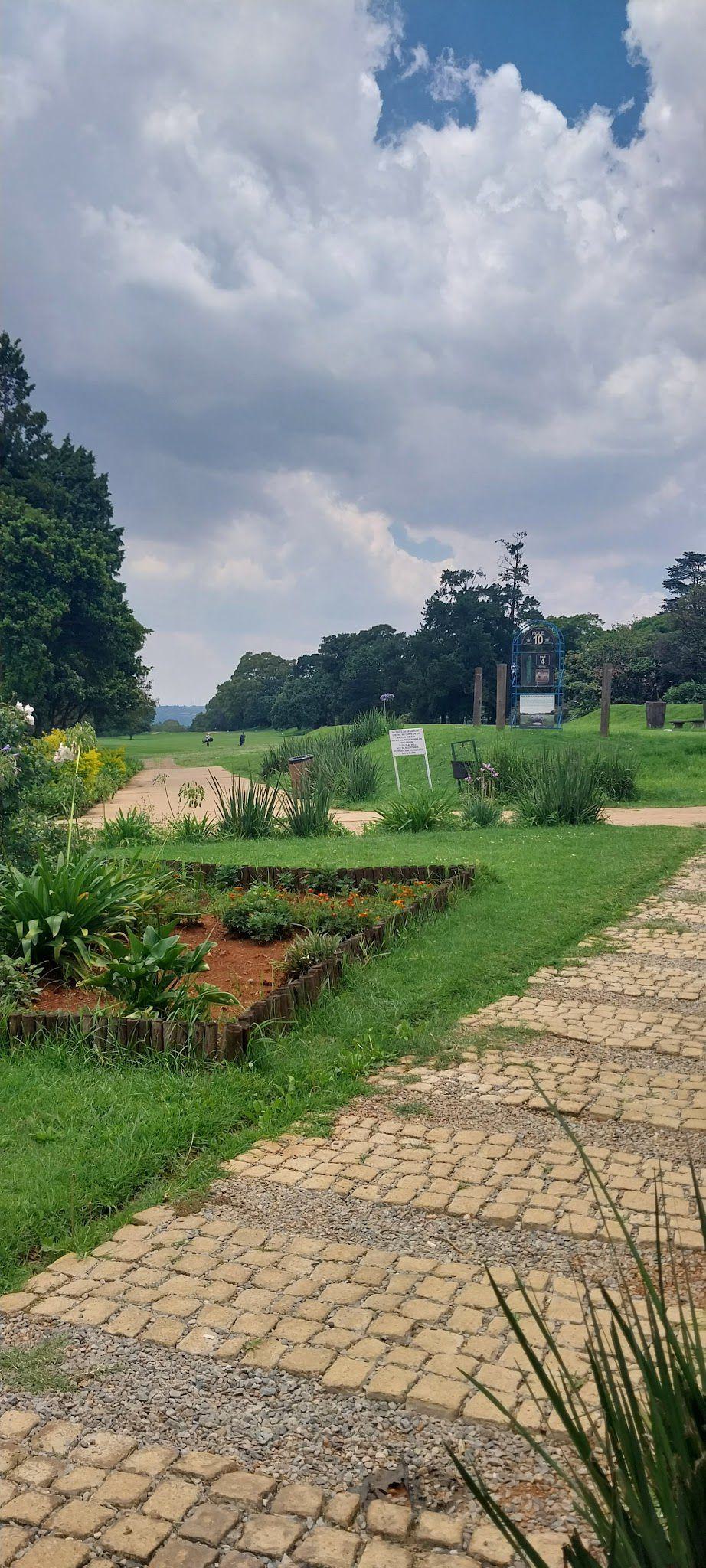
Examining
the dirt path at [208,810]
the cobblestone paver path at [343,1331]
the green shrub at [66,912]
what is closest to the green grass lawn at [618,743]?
the dirt path at [208,810]

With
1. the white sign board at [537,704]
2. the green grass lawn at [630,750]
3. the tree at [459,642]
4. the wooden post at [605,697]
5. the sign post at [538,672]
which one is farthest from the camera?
the tree at [459,642]

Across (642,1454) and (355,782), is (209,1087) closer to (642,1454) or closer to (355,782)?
(642,1454)

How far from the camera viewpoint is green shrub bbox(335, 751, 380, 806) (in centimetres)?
1828

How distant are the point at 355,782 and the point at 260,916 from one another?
40.4ft

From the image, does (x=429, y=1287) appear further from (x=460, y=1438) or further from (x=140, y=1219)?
(x=140, y=1219)

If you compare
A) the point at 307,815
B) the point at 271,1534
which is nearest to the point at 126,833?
the point at 307,815

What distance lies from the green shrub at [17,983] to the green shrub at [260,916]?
4.43 ft

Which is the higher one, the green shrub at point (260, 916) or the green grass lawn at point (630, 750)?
the green grass lawn at point (630, 750)

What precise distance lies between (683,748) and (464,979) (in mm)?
17609

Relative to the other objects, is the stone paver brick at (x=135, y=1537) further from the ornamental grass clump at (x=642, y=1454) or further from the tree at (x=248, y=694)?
the tree at (x=248, y=694)

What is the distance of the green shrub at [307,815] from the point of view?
12.3 m

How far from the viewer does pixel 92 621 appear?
34781 mm

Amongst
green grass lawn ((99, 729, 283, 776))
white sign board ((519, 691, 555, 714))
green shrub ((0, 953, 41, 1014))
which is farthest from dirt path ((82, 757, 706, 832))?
green shrub ((0, 953, 41, 1014))

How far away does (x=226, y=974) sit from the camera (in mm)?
5547
